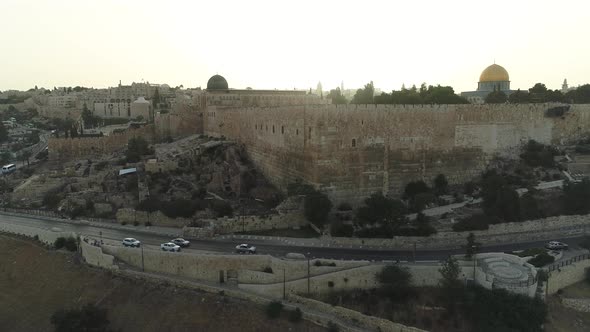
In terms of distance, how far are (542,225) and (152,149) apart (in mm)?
27587

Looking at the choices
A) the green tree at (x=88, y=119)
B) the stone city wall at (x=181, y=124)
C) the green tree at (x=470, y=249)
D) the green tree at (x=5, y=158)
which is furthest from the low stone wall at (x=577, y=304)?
the green tree at (x=88, y=119)

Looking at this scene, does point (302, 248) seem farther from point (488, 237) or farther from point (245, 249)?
point (488, 237)

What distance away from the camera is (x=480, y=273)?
18.5m

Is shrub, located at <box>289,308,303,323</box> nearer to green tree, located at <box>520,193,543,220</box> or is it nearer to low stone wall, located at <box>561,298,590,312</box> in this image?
low stone wall, located at <box>561,298,590,312</box>

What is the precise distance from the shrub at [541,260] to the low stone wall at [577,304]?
5.09 feet

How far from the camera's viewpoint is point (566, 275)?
19.6 metres

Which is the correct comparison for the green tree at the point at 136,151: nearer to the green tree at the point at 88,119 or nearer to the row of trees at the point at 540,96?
the green tree at the point at 88,119

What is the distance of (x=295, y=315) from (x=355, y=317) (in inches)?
87.0

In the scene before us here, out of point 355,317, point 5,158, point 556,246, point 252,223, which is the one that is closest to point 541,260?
point 556,246

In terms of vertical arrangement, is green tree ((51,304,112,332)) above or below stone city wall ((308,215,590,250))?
below

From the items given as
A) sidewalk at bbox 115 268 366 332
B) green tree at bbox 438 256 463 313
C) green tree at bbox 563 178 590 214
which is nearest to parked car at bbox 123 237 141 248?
sidewalk at bbox 115 268 366 332

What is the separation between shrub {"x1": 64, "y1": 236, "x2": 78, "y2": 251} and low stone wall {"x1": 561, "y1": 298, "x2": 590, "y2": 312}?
72.7 feet

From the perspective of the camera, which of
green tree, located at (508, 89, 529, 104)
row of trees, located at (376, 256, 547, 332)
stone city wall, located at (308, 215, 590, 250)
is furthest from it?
green tree, located at (508, 89, 529, 104)

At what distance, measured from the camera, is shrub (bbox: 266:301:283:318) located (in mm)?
18328
